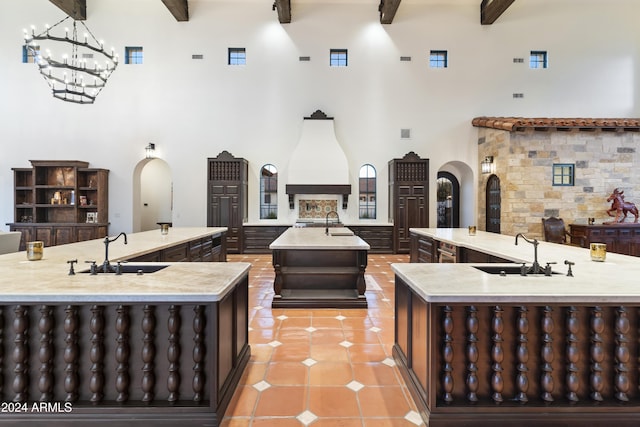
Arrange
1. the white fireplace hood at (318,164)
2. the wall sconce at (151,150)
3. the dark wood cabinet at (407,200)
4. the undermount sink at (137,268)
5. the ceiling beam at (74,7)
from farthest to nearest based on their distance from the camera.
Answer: the wall sconce at (151,150)
the dark wood cabinet at (407,200)
the white fireplace hood at (318,164)
the ceiling beam at (74,7)
the undermount sink at (137,268)

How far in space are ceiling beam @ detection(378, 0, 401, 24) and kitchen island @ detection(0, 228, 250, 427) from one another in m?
8.77

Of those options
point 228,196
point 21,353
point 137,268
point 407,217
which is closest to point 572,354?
point 137,268

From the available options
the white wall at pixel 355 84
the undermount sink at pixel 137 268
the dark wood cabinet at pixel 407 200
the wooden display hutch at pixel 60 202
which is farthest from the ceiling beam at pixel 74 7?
the dark wood cabinet at pixel 407 200

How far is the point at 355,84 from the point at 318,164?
2.53 meters

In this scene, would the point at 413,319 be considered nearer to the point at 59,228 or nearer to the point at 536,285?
the point at 536,285

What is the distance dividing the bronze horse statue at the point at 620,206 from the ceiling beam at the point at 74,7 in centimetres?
1329

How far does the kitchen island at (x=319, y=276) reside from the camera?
4324 millimetres

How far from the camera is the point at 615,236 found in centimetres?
724

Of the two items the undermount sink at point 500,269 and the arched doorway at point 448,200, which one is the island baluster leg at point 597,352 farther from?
the arched doorway at point 448,200

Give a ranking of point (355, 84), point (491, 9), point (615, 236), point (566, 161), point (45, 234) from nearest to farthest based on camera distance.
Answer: point (615, 236), point (566, 161), point (45, 234), point (491, 9), point (355, 84)

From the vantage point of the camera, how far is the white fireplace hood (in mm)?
8703

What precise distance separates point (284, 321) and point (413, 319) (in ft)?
6.23

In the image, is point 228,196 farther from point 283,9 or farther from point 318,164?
point 283,9

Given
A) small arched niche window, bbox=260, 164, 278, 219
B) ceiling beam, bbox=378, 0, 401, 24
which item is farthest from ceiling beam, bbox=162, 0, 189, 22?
ceiling beam, bbox=378, 0, 401, 24
